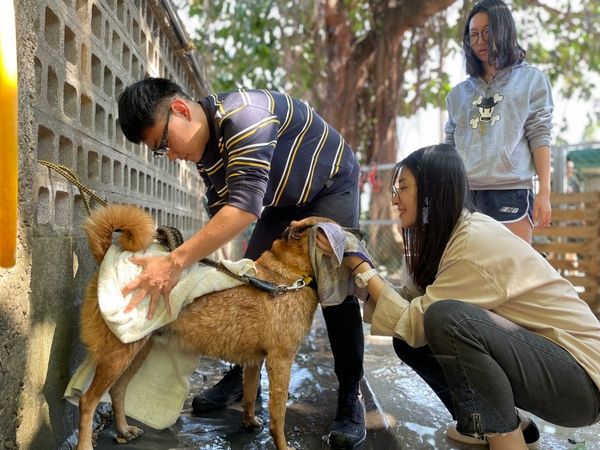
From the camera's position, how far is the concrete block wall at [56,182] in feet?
5.95

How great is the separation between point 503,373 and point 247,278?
1.16m

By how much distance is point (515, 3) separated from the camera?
33.2ft

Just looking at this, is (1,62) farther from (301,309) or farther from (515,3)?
(515,3)

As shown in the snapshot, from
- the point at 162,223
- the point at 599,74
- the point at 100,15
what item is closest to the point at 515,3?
the point at 599,74

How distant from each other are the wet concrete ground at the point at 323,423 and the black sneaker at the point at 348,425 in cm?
5

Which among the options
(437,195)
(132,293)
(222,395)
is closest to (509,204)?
(437,195)

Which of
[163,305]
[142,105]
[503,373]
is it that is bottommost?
[503,373]

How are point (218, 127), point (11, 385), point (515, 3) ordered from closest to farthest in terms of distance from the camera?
point (11, 385)
point (218, 127)
point (515, 3)

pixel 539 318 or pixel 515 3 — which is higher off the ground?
pixel 515 3

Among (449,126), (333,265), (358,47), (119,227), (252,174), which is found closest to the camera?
(252,174)

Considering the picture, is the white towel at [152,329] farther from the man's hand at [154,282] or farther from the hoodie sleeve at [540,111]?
the hoodie sleeve at [540,111]

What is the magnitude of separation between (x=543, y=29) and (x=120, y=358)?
12.1m

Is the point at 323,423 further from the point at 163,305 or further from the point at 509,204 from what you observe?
the point at 509,204

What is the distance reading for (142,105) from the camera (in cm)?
218
